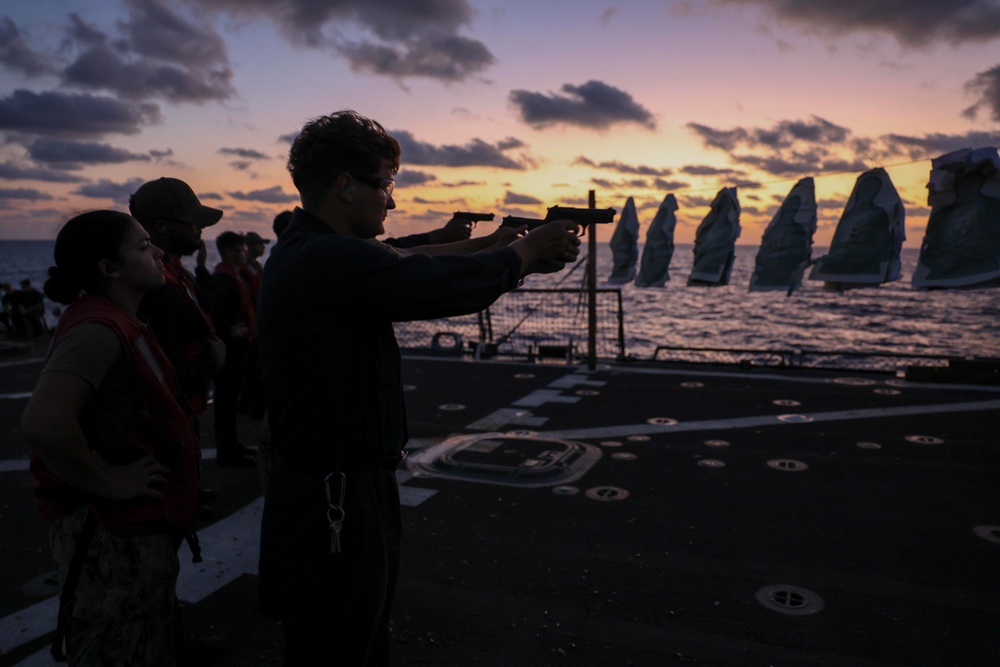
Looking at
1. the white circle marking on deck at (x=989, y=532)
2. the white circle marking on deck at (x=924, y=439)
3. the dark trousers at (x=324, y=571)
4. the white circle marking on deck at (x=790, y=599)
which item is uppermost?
the dark trousers at (x=324, y=571)

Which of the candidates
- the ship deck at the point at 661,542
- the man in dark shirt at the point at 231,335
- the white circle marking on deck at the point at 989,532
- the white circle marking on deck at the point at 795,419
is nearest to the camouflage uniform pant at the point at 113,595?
the ship deck at the point at 661,542

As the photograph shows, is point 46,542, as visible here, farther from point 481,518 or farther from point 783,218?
point 783,218

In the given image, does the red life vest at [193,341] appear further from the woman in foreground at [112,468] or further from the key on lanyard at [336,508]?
the key on lanyard at [336,508]

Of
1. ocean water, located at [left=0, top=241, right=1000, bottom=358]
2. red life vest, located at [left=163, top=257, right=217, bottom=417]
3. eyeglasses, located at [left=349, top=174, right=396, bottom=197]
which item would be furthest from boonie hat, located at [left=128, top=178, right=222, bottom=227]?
ocean water, located at [left=0, top=241, right=1000, bottom=358]

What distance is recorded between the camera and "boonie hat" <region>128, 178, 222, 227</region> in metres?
3.86

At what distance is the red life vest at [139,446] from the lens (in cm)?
223

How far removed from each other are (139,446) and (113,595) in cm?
53

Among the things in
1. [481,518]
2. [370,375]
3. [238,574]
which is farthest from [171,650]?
[481,518]

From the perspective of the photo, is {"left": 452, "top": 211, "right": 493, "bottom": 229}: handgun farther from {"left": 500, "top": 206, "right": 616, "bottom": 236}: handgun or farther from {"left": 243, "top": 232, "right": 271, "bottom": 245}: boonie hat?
{"left": 243, "top": 232, "right": 271, "bottom": 245}: boonie hat

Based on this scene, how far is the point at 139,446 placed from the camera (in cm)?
231

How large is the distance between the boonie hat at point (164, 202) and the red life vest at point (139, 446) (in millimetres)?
1669

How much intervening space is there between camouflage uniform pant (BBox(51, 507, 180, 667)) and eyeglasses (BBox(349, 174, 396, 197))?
154cm

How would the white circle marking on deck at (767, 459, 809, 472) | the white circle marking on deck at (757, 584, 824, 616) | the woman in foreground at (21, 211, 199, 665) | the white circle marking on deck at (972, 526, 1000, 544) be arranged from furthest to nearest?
the white circle marking on deck at (767, 459, 809, 472), the white circle marking on deck at (972, 526, 1000, 544), the white circle marking on deck at (757, 584, 824, 616), the woman in foreground at (21, 211, 199, 665)

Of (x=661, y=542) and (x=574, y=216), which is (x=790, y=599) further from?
(x=574, y=216)
